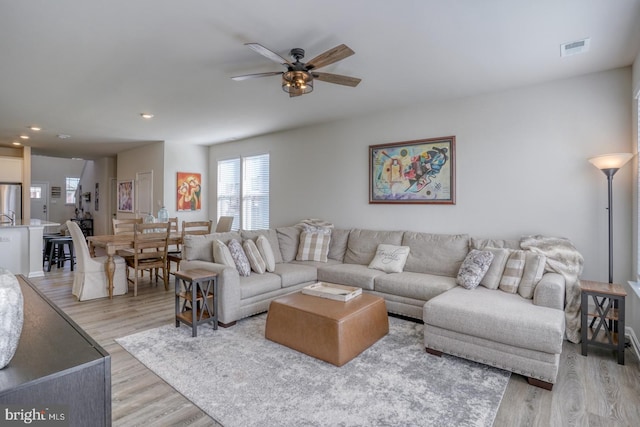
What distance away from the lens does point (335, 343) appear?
261 centimetres

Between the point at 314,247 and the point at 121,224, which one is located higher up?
the point at 121,224

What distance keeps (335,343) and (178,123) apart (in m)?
4.42

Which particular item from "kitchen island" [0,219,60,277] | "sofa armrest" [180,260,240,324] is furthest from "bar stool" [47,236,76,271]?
"sofa armrest" [180,260,240,324]

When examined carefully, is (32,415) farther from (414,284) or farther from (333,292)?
(414,284)

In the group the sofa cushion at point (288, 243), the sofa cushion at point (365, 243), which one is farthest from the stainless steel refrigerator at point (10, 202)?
the sofa cushion at point (365, 243)

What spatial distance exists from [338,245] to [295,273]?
96cm

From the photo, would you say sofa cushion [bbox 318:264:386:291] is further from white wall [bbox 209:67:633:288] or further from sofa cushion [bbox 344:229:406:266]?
white wall [bbox 209:67:633:288]

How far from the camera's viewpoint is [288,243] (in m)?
4.87

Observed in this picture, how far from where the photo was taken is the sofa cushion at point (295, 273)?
13.2 feet

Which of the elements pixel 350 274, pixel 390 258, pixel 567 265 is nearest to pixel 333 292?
pixel 350 274

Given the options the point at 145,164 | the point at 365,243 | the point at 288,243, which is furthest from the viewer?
the point at 145,164

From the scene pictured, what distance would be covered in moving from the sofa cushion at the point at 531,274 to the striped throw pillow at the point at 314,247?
242cm

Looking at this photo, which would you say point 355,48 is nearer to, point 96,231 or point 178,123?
point 178,123

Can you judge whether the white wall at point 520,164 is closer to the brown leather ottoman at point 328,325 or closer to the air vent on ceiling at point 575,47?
the air vent on ceiling at point 575,47
